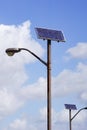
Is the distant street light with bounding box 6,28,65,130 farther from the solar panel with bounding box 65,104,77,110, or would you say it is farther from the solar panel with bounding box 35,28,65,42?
the solar panel with bounding box 65,104,77,110

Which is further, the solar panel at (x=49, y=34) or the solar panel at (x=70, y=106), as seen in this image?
the solar panel at (x=70, y=106)

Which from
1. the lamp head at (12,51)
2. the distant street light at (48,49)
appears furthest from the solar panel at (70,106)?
the lamp head at (12,51)

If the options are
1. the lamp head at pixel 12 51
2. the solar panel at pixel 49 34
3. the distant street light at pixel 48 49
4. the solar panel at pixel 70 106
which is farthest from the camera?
the solar panel at pixel 70 106

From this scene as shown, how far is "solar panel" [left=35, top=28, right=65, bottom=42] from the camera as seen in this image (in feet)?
74.6

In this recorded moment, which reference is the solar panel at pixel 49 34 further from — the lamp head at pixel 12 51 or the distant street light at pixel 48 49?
the lamp head at pixel 12 51

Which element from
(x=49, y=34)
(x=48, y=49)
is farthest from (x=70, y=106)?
(x=48, y=49)

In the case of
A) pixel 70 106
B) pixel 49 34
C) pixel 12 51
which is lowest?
pixel 70 106

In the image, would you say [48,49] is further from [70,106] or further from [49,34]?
[70,106]

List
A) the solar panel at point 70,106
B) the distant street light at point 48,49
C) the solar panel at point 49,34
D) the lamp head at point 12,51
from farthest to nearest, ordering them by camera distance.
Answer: the solar panel at point 70,106 < the solar panel at point 49,34 < the lamp head at point 12,51 < the distant street light at point 48,49

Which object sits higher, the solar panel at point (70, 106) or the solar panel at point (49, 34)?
the solar panel at point (49, 34)

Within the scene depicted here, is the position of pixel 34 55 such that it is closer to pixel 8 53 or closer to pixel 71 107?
pixel 8 53

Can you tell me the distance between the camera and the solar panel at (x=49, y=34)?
895 inches

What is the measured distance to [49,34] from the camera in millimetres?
23375

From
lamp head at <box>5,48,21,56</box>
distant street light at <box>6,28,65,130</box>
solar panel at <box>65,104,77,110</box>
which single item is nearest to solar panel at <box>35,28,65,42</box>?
distant street light at <box>6,28,65,130</box>
